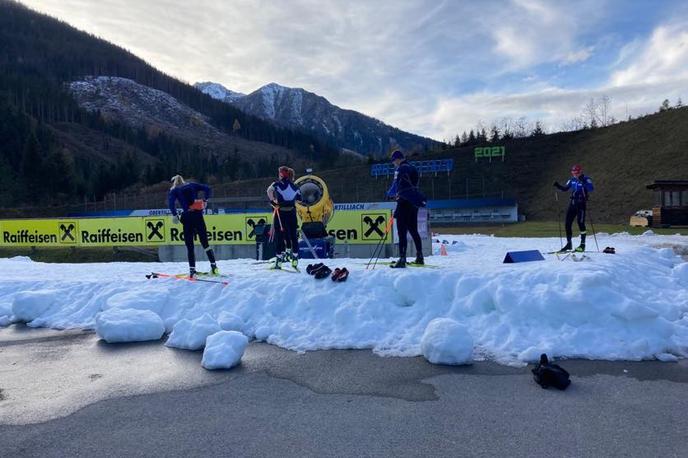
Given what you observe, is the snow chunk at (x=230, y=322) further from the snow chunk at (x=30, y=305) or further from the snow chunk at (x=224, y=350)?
the snow chunk at (x=30, y=305)

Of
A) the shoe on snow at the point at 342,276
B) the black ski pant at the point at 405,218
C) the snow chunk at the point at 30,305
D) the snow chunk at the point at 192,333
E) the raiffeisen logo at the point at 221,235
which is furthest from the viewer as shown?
the raiffeisen logo at the point at 221,235

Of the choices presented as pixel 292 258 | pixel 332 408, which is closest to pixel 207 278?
pixel 292 258

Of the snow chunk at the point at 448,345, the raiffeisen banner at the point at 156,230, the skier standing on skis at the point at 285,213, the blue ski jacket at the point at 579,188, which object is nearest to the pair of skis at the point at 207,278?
the skier standing on skis at the point at 285,213

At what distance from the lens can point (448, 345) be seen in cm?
520

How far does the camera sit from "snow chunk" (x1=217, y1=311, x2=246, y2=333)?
6.63 metres

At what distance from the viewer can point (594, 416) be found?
3.80 m

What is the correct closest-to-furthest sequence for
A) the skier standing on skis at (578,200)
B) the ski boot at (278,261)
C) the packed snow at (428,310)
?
1. the packed snow at (428,310)
2. the ski boot at (278,261)
3. the skier standing on skis at (578,200)

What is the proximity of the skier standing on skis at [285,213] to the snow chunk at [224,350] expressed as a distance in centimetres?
435

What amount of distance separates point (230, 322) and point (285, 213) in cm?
393

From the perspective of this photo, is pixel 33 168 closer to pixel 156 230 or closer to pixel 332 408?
pixel 156 230

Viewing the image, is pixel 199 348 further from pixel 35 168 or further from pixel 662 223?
pixel 35 168

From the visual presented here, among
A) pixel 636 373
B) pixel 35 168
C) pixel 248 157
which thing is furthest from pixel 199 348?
pixel 248 157

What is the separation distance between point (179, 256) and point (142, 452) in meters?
15.9

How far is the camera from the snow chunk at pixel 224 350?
5.24m
